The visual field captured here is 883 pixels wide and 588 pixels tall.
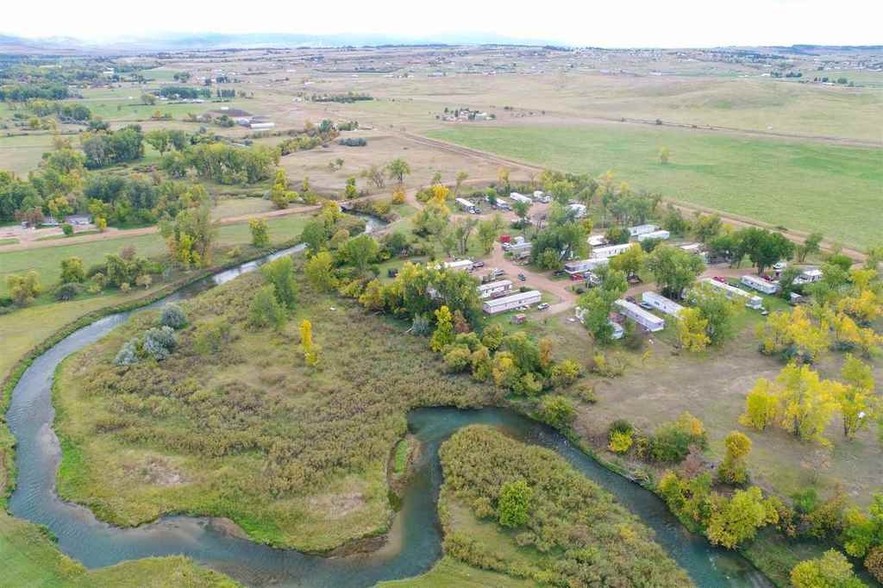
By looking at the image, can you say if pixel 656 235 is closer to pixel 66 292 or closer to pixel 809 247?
pixel 809 247

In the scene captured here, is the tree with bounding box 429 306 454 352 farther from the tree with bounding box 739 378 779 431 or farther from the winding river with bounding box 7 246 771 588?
the tree with bounding box 739 378 779 431

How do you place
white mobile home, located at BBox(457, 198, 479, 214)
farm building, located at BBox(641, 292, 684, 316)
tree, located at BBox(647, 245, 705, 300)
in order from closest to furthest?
farm building, located at BBox(641, 292, 684, 316) → tree, located at BBox(647, 245, 705, 300) → white mobile home, located at BBox(457, 198, 479, 214)

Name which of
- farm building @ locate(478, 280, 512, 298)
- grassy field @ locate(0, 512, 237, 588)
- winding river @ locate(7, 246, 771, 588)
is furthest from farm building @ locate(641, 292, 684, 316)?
grassy field @ locate(0, 512, 237, 588)

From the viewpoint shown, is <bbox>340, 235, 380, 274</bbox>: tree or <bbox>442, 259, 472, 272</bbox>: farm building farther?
<bbox>442, 259, 472, 272</bbox>: farm building

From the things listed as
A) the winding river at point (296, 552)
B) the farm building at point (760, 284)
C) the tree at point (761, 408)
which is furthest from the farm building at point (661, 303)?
the winding river at point (296, 552)

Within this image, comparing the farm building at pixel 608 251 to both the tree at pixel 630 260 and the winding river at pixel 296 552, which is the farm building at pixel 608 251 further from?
the winding river at pixel 296 552

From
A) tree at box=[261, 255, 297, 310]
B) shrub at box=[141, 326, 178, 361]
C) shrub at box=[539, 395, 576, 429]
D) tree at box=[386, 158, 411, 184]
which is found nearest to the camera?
shrub at box=[539, 395, 576, 429]

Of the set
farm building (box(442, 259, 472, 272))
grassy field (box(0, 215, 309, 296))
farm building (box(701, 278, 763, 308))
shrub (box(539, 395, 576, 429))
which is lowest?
grassy field (box(0, 215, 309, 296))
